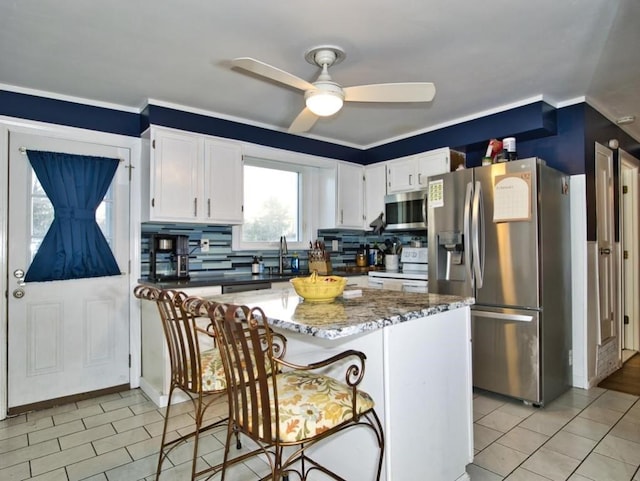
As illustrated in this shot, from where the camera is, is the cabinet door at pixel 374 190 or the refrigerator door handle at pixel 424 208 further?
the cabinet door at pixel 374 190

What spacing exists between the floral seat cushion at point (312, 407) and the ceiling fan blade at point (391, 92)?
5.11 feet

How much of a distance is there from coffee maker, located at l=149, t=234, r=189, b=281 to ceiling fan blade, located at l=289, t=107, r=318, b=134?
1.38 m

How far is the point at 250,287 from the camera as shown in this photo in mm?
3225

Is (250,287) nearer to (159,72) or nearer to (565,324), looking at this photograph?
(159,72)

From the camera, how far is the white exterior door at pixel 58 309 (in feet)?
9.25

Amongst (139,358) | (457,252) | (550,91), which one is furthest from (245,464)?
(550,91)

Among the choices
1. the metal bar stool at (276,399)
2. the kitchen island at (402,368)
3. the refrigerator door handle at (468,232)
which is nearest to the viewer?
the metal bar stool at (276,399)

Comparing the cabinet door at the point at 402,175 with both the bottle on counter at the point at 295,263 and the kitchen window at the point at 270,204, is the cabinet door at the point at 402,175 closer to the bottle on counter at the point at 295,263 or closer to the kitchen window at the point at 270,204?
the kitchen window at the point at 270,204

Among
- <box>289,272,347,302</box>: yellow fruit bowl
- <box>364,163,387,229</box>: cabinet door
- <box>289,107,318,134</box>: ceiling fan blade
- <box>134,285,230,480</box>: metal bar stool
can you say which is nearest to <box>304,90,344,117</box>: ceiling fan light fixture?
<box>289,107,318,134</box>: ceiling fan blade

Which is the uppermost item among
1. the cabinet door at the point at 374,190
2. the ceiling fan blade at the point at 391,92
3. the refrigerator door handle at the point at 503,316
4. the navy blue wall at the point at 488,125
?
the navy blue wall at the point at 488,125

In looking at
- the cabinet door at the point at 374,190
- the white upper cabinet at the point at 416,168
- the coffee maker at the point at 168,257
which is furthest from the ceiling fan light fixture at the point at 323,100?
the cabinet door at the point at 374,190

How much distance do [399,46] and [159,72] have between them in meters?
1.59

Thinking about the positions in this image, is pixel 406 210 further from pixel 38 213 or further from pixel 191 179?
pixel 38 213

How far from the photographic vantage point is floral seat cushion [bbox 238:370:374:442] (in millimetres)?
1226
